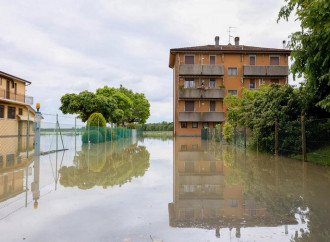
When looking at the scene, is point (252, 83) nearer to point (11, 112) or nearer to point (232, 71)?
point (232, 71)

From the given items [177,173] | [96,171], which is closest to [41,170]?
[96,171]

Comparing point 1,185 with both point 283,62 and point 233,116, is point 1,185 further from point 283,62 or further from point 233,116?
point 283,62

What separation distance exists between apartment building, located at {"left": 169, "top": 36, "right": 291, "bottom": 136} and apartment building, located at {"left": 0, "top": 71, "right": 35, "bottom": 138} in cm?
2110

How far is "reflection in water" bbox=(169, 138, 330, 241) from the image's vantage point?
14.6 feet

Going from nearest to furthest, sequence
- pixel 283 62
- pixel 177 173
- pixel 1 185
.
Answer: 1. pixel 1 185
2. pixel 177 173
3. pixel 283 62

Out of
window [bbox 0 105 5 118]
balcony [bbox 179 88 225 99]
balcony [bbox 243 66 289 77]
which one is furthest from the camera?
balcony [bbox 243 66 289 77]

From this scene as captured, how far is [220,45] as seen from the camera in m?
49.5

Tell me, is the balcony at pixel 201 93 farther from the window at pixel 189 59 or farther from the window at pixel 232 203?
the window at pixel 232 203

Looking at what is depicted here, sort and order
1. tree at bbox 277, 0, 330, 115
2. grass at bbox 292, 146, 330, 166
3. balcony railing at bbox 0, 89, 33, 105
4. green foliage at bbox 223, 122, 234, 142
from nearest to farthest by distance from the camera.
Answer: tree at bbox 277, 0, 330, 115 → grass at bbox 292, 146, 330, 166 → green foliage at bbox 223, 122, 234, 142 → balcony railing at bbox 0, 89, 33, 105

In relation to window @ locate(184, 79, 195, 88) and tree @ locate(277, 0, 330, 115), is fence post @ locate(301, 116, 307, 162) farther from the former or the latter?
window @ locate(184, 79, 195, 88)

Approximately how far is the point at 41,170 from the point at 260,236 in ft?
26.7

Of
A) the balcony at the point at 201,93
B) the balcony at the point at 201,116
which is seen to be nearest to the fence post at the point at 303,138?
the balcony at the point at 201,93

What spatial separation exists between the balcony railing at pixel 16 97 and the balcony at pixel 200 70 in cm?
2198

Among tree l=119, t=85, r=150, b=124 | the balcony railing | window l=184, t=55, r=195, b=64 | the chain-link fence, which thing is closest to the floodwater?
the chain-link fence
